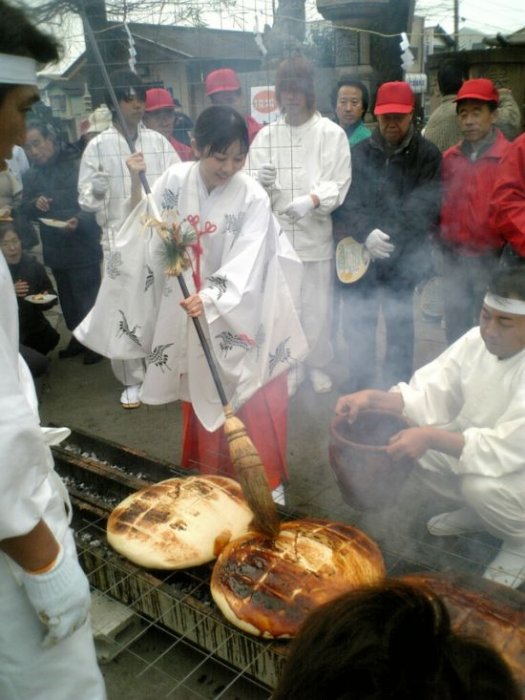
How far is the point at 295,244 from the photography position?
19.0ft

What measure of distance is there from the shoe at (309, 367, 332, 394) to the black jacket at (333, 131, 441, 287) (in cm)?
111

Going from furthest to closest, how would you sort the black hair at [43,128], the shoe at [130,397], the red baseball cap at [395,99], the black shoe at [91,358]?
the black shoe at [91,358] → the black hair at [43,128] → the shoe at [130,397] → the red baseball cap at [395,99]

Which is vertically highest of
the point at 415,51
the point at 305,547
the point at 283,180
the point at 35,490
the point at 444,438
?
the point at 415,51

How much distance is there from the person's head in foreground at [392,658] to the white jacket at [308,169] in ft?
15.4

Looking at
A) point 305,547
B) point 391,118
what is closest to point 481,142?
point 391,118

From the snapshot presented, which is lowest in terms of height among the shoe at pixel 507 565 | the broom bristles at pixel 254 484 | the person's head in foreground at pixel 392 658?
the shoe at pixel 507 565

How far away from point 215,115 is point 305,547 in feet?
7.72

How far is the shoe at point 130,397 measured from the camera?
5980 mm

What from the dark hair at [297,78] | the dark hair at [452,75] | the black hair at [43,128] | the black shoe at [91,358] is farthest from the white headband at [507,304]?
the black hair at [43,128]

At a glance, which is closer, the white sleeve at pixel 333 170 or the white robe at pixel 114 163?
the white sleeve at pixel 333 170

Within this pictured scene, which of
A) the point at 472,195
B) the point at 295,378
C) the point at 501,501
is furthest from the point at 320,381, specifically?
the point at 501,501

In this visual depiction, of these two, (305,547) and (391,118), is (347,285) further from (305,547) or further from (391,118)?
(305,547)

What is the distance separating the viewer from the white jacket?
5457 millimetres

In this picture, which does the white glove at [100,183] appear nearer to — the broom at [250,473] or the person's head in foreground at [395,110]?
the person's head in foreground at [395,110]
